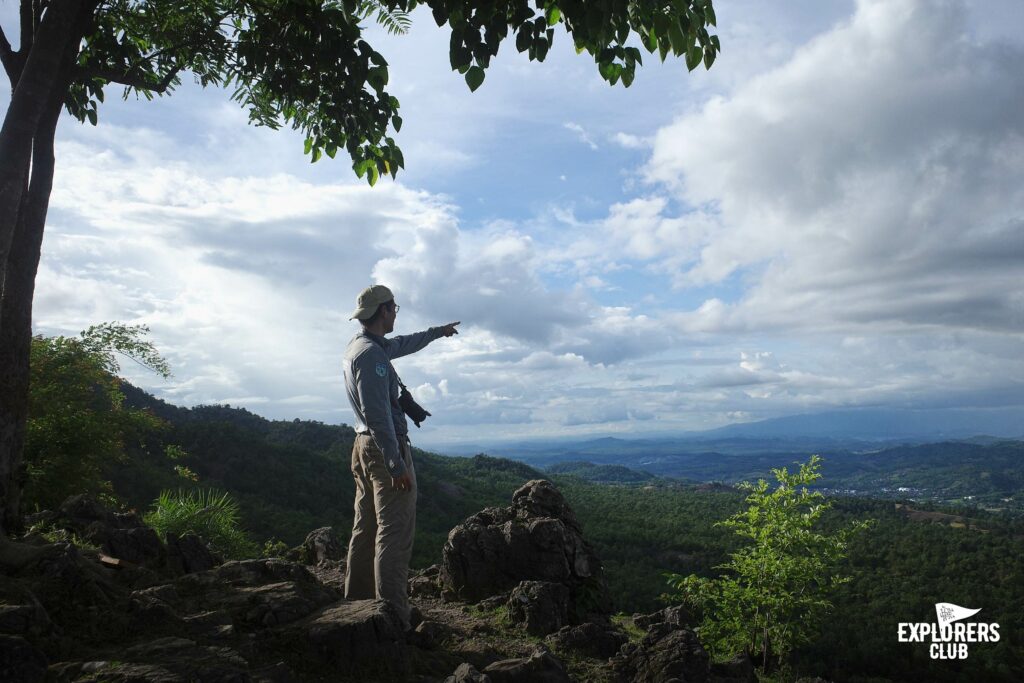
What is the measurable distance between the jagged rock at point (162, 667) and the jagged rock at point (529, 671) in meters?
1.96

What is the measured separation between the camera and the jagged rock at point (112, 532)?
6.75m

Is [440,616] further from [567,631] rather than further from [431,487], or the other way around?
[431,487]

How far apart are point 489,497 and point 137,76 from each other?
148 ft

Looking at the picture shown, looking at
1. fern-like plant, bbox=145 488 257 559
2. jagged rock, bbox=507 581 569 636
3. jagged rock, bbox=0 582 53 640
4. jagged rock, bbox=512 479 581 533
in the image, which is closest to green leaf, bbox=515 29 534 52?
jagged rock, bbox=0 582 53 640

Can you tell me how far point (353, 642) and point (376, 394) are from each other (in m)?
1.95

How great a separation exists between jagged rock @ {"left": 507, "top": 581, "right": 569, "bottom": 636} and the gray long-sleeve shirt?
3.20m

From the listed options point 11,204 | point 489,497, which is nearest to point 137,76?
point 11,204

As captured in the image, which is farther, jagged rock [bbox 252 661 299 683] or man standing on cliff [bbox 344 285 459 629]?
man standing on cliff [bbox 344 285 459 629]

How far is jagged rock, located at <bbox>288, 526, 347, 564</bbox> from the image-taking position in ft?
36.6

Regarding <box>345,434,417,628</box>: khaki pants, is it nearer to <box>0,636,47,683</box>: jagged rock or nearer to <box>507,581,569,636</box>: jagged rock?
<box>507,581,569,636</box>: jagged rock

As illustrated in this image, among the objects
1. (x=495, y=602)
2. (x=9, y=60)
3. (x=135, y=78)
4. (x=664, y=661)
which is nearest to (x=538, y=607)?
(x=495, y=602)

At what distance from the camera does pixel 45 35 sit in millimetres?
5938

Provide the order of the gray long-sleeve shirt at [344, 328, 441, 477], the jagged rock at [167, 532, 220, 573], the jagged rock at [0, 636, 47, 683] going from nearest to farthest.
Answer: the jagged rock at [0, 636, 47, 683] → the gray long-sleeve shirt at [344, 328, 441, 477] → the jagged rock at [167, 532, 220, 573]

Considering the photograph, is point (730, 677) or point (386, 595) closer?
point (386, 595)
